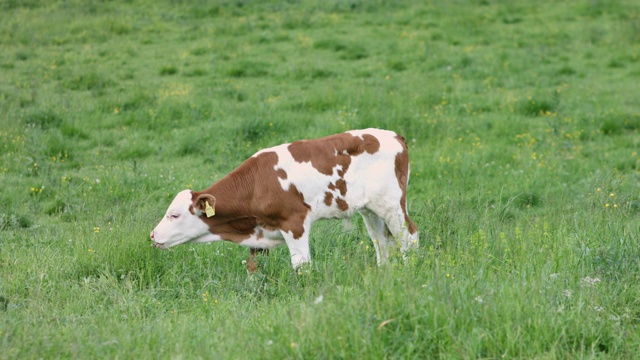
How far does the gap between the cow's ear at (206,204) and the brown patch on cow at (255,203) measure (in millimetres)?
114

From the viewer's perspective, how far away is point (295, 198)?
7016 mm

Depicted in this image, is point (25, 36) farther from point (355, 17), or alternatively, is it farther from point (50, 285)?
point (50, 285)

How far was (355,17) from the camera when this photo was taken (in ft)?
67.2

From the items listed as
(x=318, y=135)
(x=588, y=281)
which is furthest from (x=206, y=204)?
(x=318, y=135)

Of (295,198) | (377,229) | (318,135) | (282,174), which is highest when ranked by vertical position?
(282,174)

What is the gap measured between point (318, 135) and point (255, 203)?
523 cm

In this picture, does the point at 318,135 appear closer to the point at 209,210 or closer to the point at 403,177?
the point at 403,177

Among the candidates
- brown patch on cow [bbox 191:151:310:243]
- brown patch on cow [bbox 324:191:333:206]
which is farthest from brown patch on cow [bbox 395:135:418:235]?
brown patch on cow [bbox 191:151:310:243]

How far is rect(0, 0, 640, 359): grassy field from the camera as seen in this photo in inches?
204

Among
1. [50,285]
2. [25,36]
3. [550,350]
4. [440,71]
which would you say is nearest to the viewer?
[550,350]

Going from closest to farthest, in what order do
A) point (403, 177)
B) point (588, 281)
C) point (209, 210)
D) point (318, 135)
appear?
point (588, 281)
point (209, 210)
point (403, 177)
point (318, 135)

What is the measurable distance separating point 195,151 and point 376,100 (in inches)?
130

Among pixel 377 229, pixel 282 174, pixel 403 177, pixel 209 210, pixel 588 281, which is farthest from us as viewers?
pixel 377 229

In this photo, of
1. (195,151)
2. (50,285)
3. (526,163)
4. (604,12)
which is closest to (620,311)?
(50,285)
